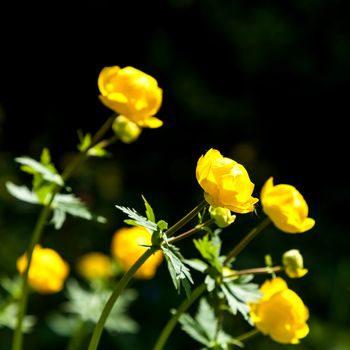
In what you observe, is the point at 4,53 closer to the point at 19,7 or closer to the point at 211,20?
the point at 19,7

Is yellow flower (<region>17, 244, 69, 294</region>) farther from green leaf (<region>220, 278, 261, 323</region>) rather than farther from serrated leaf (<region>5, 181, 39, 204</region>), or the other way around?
green leaf (<region>220, 278, 261, 323</region>)

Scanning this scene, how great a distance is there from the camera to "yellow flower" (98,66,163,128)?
1087 mm

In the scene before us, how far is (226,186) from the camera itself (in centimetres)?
86

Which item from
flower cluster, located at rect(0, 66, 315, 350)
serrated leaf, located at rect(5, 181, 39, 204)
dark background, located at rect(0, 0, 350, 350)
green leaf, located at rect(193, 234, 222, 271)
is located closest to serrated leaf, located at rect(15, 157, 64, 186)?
flower cluster, located at rect(0, 66, 315, 350)

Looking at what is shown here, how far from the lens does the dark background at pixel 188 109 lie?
284 cm

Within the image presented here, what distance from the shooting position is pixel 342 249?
2902 millimetres

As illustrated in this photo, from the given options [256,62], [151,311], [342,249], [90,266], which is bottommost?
[151,311]

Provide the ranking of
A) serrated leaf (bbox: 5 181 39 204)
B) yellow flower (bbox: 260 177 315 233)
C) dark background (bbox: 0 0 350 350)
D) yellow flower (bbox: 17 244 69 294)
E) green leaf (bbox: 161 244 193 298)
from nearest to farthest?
1. green leaf (bbox: 161 244 193 298)
2. yellow flower (bbox: 260 177 315 233)
3. serrated leaf (bbox: 5 181 39 204)
4. yellow flower (bbox: 17 244 69 294)
5. dark background (bbox: 0 0 350 350)

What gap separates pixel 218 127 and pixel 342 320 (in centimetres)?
105

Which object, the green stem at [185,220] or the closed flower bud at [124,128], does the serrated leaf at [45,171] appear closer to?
the closed flower bud at [124,128]

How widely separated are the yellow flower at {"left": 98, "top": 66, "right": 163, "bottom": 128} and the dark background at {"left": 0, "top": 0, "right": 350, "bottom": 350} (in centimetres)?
153

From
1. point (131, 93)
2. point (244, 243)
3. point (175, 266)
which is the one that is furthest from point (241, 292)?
point (131, 93)

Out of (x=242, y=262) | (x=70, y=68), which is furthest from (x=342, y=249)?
(x=70, y=68)

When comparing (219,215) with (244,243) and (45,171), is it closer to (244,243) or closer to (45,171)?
(244,243)
